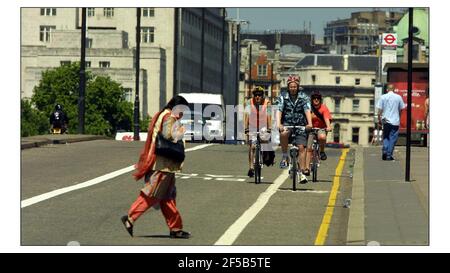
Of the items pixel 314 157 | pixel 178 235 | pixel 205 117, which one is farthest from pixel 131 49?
pixel 178 235

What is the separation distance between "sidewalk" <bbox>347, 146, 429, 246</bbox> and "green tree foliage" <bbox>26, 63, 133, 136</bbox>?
11155cm

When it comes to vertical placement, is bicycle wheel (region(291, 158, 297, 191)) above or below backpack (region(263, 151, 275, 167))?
below

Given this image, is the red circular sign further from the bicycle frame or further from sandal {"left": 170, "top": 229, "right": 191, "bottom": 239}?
sandal {"left": 170, "top": 229, "right": 191, "bottom": 239}

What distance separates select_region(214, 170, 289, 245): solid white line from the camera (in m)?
18.7

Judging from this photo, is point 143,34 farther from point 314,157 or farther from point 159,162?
point 159,162

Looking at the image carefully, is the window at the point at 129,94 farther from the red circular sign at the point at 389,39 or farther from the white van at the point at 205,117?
the white van at the point at 205,117

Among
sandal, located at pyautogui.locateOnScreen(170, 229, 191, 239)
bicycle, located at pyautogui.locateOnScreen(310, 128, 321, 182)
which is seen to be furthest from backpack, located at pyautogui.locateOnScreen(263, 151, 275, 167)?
sandal, located at pyautogui.locateOnScreen(170, 229, 191, 239)

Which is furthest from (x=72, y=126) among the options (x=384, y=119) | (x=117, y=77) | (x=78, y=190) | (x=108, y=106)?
(x=78, y=190)

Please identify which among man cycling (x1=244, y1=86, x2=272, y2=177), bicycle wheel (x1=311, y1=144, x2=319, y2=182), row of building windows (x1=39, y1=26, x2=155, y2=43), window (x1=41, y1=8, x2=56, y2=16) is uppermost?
window (x1=41, y1=8, x2=56, y2=16)

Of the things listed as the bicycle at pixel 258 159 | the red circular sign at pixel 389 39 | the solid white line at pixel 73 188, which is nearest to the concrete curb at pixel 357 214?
the bicycle at pixel 258 159

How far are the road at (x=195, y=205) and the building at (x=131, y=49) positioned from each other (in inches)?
4975

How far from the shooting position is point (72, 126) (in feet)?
440

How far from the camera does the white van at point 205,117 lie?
71.9 m
